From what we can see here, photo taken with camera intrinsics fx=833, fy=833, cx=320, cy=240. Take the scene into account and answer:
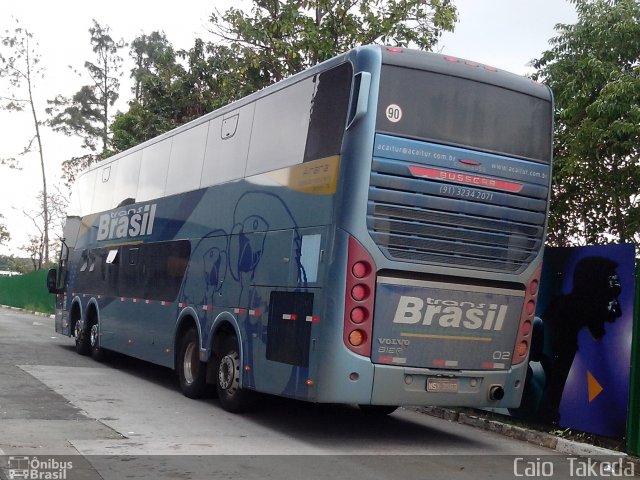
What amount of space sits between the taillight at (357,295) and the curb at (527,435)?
277 centimetres

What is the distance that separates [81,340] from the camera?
17.7 meters

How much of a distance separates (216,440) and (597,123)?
27.9 feet

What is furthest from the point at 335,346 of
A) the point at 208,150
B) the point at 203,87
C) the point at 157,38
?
the point at 157,38

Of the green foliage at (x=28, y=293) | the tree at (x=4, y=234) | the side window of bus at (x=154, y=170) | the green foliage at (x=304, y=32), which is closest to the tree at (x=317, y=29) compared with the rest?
the green foliage at (x=304, y=32)

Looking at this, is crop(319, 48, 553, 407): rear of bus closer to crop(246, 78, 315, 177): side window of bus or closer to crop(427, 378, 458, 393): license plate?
crop(427, 378, 458, 393): license plate

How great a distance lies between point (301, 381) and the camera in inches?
347

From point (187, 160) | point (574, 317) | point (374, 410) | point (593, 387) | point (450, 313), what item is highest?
point (187, 160)

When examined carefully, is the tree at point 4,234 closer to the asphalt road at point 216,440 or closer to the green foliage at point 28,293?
the green foliage at point 28,293

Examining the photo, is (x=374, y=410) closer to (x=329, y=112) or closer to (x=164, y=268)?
(x=164, y=268)

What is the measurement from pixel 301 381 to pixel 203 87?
71.9 feet

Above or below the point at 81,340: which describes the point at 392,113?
above

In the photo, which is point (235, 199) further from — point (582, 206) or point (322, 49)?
point (322, 49)

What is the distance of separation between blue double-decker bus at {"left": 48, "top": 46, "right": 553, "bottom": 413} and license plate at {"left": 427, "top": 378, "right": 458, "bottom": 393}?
15 mm

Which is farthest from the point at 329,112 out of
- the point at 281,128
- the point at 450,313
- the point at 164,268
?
the point at 164,268
